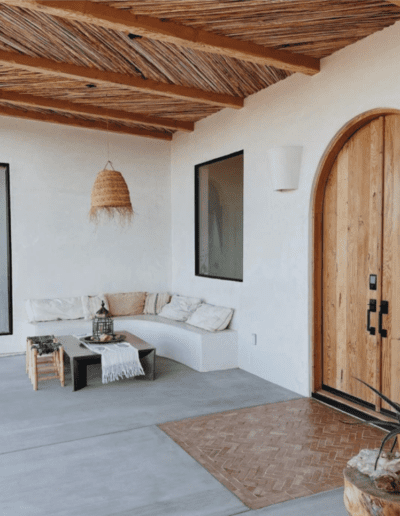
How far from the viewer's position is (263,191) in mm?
5805

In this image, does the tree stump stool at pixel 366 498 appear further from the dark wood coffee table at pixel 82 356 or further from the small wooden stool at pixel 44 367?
the small wooden stool at pixel 44 367

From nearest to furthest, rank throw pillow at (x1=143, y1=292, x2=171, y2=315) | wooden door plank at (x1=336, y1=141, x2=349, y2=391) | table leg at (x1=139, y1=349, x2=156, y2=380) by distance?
1. wooden door plank at (x1=336, y1=141, x2=349, y2=391)
2. table leg at (x1=139, y1=349, x2=156, y2=380)
3. throw pillow at (x1=143, y1=292, x2=171, y2=315)

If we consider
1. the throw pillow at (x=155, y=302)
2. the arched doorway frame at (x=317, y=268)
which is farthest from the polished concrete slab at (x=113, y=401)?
the throw pillow at (x=155, y=302)

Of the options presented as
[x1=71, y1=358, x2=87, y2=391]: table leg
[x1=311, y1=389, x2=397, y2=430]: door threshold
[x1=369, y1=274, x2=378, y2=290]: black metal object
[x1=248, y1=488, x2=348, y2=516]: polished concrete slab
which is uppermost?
[x1=369, y1=274, x2=378, y2=290]: black metal object

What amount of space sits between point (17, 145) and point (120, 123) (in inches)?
63.0

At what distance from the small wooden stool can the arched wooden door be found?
2905mm

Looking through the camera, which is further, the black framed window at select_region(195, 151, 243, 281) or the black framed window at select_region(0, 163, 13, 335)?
the black framed window at select_region(0, 163, 13, 335)

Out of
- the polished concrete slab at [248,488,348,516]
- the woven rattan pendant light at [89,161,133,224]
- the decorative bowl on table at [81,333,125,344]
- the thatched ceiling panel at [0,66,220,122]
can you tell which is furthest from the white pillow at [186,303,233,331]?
the polished concrete slab at [248,488,348,516]

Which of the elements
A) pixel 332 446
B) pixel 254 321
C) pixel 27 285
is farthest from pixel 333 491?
pixel 27 285

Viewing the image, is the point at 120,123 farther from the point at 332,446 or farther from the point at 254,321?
the point at 332,446

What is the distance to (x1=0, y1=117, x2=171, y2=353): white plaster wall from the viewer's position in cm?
723

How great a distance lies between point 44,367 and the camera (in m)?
5.75

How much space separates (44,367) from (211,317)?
87.1 inches

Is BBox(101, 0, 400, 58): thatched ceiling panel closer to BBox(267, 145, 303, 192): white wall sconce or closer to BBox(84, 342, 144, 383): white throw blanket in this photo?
BBox(267, 145, 303, 192): white wall sconce
